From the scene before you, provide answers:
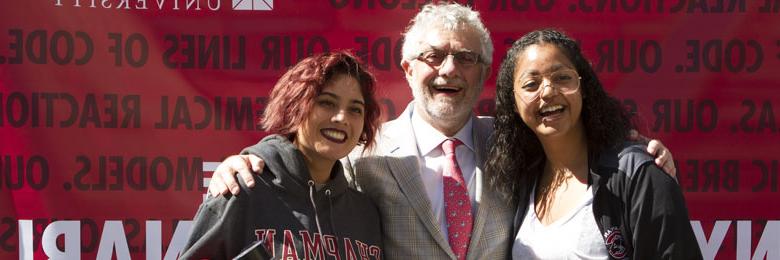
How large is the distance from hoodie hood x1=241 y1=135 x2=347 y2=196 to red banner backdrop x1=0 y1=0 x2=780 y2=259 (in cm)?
104

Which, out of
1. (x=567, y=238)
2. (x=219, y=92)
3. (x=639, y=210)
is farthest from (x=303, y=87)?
(x=219, y=92)

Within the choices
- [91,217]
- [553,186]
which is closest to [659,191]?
[553,186]

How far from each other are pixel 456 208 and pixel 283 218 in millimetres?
649

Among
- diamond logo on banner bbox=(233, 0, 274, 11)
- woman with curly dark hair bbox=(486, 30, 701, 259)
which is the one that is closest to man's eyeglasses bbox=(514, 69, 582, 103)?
woman with curly dark hair bbox=(486, 30, 701, 259)

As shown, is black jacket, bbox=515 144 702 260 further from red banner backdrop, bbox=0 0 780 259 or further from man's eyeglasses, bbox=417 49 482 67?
red banner backdrop, bbox=0 0 780 259

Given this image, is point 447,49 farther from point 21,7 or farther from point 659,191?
point 21,7

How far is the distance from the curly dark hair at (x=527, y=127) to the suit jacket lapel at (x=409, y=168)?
0.78 feet

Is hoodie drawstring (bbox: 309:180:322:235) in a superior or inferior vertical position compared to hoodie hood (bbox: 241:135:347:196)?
inferior

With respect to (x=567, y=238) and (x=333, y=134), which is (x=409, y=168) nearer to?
(x=333, y=134)

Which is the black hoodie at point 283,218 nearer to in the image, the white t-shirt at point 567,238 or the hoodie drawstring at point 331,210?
the hoodie drawstring at point 331,210

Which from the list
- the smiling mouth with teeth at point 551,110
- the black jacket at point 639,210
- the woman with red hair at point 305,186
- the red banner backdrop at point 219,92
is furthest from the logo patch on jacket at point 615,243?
the red banner backdrop at point 219,92

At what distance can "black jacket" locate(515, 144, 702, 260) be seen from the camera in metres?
2.23

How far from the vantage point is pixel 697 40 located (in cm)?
337

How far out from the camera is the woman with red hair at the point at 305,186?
7.37 feet
